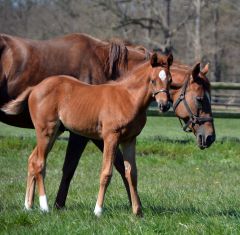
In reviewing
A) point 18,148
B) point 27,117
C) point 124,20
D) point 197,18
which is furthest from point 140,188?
point 197,18

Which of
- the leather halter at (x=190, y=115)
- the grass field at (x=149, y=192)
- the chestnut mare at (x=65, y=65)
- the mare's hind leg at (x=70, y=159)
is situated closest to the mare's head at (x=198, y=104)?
the leather halter at (x=190, y=115)

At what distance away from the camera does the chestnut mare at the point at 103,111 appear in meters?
6.66

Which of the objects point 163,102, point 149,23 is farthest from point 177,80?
point 149,23

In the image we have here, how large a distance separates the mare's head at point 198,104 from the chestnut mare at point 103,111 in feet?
1.78

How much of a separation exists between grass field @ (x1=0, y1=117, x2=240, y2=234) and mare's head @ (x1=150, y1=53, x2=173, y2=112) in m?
1.05

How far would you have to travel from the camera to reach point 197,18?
41812 mm

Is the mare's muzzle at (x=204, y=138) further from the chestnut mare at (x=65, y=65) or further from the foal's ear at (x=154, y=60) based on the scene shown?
the foal's ear at (x=154, y=60)

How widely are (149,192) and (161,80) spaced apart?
2629 millimetres

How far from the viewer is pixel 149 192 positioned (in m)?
8.88

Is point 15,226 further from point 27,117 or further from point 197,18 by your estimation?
point 197,18

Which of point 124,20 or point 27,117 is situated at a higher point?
point 27,117

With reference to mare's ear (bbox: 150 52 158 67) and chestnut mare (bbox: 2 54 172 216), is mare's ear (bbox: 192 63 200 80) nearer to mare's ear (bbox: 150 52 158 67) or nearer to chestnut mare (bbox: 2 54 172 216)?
chestnut mare (bbox: 2 54 172 216)

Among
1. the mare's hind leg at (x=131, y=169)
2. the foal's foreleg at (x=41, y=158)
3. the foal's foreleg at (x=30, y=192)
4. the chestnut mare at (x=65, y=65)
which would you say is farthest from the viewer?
the chestnut mare at (x=65, y=65)

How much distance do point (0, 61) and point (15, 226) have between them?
230 centimetres
